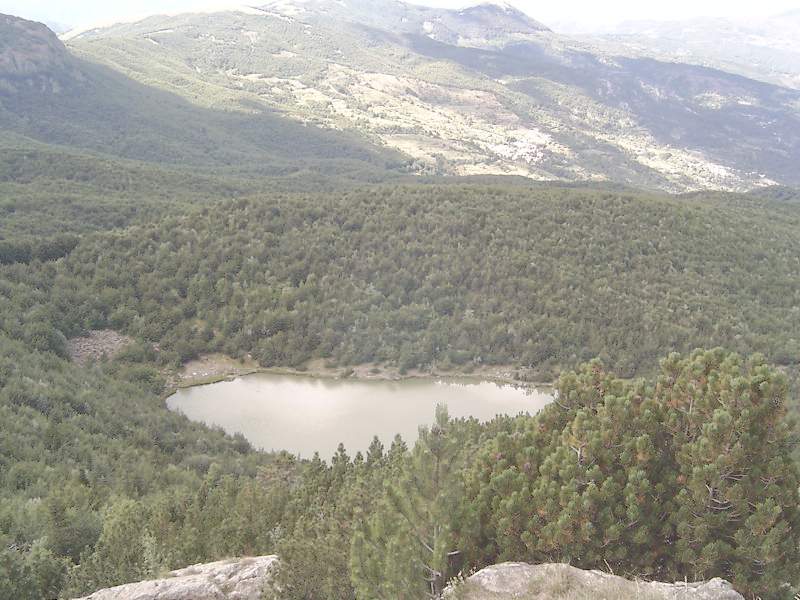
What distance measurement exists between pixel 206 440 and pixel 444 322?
18.6 metres

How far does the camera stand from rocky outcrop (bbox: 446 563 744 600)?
8.32m

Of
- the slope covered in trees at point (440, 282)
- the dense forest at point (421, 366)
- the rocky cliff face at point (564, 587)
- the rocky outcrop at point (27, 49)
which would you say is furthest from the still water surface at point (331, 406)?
the rocky outcrop at point (27, 49)

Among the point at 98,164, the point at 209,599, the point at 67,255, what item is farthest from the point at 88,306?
the point at 98,164

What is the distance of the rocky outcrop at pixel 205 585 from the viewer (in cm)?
1141

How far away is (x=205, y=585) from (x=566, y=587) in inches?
253

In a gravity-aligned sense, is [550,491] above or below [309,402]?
above

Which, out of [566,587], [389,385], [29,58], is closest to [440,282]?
[389,385]

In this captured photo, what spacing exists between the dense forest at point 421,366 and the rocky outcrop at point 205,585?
2.59ft

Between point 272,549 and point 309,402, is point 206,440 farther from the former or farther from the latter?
point 272,549

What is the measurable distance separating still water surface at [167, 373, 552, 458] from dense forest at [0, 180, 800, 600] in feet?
6.28

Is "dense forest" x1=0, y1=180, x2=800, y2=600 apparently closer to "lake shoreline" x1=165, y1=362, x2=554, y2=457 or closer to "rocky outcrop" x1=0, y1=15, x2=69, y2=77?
"lake shoreline" x1=165, y1=362, x2=554, y2=457

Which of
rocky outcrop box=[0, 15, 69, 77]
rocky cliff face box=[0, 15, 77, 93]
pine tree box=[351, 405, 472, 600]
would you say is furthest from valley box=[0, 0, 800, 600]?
rocky outcrop box=[0, 15, 69, 77]

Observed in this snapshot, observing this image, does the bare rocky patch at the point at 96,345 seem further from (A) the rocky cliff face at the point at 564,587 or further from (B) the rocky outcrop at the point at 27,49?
(B) the rocky outcrop at the point at 27,49

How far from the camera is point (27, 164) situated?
81.2m
